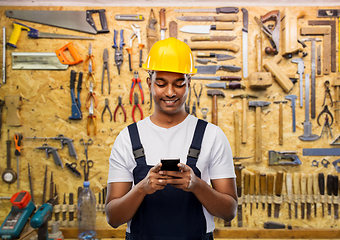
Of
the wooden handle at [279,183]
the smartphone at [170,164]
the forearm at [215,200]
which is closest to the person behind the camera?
the smartphone at [170,164]

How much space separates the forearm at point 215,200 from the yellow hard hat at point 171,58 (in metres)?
0.49

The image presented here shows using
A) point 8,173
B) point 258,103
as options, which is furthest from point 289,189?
point 8,173

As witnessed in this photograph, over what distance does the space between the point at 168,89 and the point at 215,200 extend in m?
0.51

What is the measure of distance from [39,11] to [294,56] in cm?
276

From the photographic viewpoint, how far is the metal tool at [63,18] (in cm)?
232

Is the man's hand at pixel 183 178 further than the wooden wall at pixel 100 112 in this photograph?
No

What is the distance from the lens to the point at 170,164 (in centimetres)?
78

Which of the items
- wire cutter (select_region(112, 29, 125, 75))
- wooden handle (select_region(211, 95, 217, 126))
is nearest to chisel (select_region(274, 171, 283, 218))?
wooden handle (select_region(211, 95, 217, 126))

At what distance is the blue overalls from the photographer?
37.2 inches

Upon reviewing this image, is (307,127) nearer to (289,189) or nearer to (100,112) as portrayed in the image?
(289,189)

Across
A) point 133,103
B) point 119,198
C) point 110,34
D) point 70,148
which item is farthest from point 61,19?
point 119,198

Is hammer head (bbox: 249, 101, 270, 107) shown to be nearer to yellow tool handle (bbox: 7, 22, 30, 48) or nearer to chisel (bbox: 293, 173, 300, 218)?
chisel (bbox: 293, 173, 300, 218)

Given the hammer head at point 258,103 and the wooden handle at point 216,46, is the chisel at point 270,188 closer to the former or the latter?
the hammer head at point 258,103

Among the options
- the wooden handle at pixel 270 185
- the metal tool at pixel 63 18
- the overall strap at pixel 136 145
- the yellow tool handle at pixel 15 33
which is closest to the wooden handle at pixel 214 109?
the wooden handle at pixel 270 185
